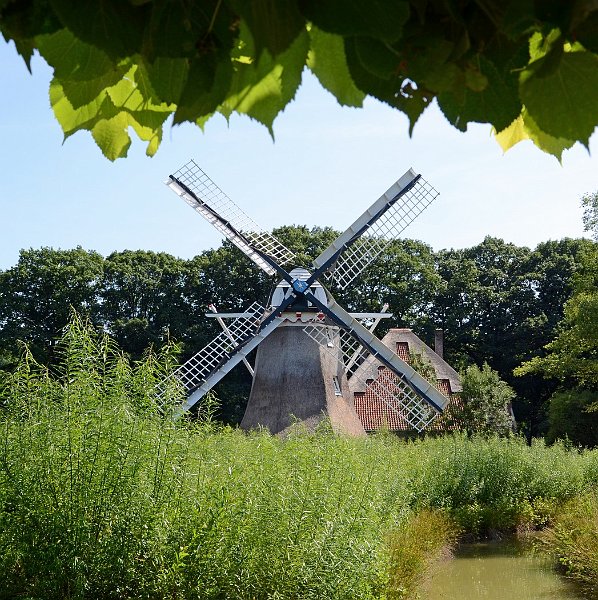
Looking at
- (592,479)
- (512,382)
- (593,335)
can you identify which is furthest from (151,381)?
(512,382)

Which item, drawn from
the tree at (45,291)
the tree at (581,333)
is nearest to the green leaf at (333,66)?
the tree at (581,333)

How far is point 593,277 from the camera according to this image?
1861cm

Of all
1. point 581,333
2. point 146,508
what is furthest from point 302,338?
point 146,508

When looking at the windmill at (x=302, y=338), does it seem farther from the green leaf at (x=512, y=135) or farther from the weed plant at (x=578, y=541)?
the green leaf at (x=512, y=135)

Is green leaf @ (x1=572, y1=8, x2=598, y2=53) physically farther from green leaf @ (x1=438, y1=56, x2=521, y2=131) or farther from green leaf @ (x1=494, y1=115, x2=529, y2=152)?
green leaf @ (x1=494, y1=115, x2=529, y2=152)

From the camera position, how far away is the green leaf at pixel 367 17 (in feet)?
1.94

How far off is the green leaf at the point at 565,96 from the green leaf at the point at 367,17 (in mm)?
171

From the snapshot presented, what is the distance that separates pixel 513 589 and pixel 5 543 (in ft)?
23.8

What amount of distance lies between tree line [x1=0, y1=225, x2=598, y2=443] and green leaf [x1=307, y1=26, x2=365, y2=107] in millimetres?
28277

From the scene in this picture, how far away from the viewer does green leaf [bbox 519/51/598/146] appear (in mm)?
689

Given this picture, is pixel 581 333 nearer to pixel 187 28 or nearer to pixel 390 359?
pixel 390 359

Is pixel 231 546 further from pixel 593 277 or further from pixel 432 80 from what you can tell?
pixel 593 277

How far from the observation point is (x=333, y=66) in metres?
0.74

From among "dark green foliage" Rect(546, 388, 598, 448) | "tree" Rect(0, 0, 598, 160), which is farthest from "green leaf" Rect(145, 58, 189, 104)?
"dark green foliage" Rect(546, 388, 598, 448)
